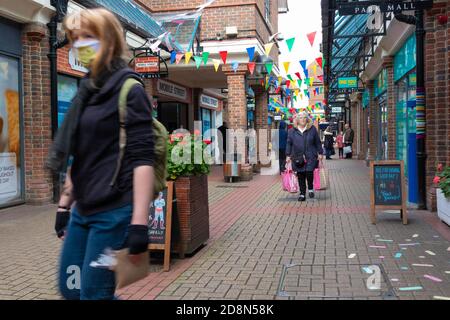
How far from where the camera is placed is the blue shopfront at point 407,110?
9.55 m

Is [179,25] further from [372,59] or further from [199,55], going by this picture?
[372,59]

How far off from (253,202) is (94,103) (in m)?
7.94

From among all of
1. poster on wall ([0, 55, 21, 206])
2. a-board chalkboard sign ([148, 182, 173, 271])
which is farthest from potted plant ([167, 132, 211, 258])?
poster on wall ([0, 55, 21, 206])

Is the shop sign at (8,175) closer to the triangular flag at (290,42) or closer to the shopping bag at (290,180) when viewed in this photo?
the shopping bag at (290,180)

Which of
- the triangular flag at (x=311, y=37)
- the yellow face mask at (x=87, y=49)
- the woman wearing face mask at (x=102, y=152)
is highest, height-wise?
the triangular flag at (x=311, y=37)

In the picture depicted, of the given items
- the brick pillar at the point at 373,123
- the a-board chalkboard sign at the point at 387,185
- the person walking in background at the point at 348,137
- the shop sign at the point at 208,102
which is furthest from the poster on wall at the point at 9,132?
the person walking in background at the point at 348,137

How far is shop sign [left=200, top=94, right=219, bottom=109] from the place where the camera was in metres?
22.6

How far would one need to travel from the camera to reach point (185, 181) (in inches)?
218

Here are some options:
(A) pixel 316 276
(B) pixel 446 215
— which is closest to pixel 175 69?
(B) pixel 446 215

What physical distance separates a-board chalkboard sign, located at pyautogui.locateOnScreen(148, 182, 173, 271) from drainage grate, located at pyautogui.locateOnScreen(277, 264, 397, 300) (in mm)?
1273

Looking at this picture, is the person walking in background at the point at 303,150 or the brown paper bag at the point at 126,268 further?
the person walking in background at the point at 303,150

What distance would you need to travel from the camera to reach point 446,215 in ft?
23.2

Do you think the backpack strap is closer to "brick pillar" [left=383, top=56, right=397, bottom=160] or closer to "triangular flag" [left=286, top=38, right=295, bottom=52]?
"triangular flag" [left=286, top=38, right=295, bottom=52]

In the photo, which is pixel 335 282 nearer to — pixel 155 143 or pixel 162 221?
pixel 162 221
